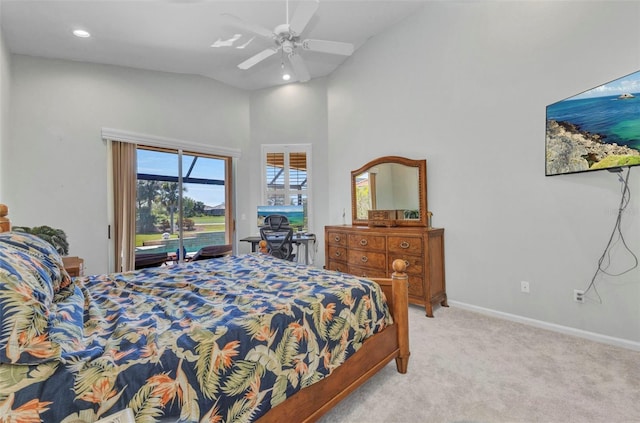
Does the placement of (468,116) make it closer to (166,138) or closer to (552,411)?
(552,411)

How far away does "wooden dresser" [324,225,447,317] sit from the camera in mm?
3002

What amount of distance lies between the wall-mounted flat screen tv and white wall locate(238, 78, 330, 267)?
10.5 ft

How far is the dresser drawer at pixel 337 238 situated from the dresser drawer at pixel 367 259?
0.19 meters

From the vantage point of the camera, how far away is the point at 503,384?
1777 millimetres

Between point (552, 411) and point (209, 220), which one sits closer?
point (552, 411)

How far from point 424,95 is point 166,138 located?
378cm

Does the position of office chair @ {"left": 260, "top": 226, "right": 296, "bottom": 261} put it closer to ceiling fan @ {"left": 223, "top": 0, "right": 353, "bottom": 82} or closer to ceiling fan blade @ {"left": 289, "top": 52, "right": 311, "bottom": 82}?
ceiling fan blade @ {"left": 289, "top": 52, "right": 311, "bottom": 82}

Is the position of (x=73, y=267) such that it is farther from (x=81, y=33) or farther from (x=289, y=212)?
(x=289, y=212)

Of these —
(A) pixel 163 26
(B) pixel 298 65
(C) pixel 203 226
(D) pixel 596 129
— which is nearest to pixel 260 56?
(B) pixel 298 65

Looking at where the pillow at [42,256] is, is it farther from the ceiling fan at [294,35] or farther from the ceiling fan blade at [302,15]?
the ceiling fan blade at [302,15]

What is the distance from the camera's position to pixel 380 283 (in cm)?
195

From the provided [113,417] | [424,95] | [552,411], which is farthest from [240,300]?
[424,95]

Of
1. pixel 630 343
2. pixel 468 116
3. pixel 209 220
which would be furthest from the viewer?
pixel 209 220

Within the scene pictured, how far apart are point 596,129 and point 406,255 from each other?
1.87 meters
